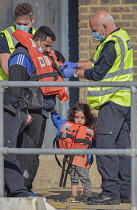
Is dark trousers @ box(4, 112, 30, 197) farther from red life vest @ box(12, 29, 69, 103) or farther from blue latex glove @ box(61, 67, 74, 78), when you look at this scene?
blue latex glove @ box(61, 67, 74, 78)

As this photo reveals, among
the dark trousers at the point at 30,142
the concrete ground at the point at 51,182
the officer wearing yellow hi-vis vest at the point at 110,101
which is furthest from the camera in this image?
the concrete ground at the point at 51,182

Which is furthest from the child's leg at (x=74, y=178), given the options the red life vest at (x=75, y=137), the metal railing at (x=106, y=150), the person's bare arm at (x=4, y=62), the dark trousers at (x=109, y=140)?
the metal railing at (x=106, y=150)

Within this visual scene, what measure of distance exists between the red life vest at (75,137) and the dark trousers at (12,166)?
2.14 ft

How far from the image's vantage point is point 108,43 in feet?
19.2

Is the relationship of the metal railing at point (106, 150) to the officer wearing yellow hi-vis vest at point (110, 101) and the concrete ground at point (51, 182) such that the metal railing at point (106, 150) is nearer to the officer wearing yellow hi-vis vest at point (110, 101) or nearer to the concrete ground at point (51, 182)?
the officer wearing yellow hi-vis vest at point (110, 101)

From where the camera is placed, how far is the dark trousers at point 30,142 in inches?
234

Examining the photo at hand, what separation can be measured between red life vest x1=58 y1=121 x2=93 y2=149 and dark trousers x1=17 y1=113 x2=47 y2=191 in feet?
0.76

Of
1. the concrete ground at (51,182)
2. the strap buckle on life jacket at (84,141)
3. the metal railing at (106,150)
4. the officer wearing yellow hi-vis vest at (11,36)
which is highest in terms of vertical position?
the officer wearing yellow hi-vis vest at (11,36)

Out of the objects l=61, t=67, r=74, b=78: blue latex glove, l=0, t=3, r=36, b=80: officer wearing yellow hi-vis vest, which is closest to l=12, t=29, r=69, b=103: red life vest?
l=61, t=67, r=74, b=78: blue latex glove

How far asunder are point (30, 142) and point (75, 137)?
467mm

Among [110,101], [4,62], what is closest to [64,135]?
[110,101]

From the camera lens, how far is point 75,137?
6.12m

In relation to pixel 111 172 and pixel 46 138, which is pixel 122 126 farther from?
pixel 46 138

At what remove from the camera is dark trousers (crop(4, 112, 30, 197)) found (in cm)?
549
